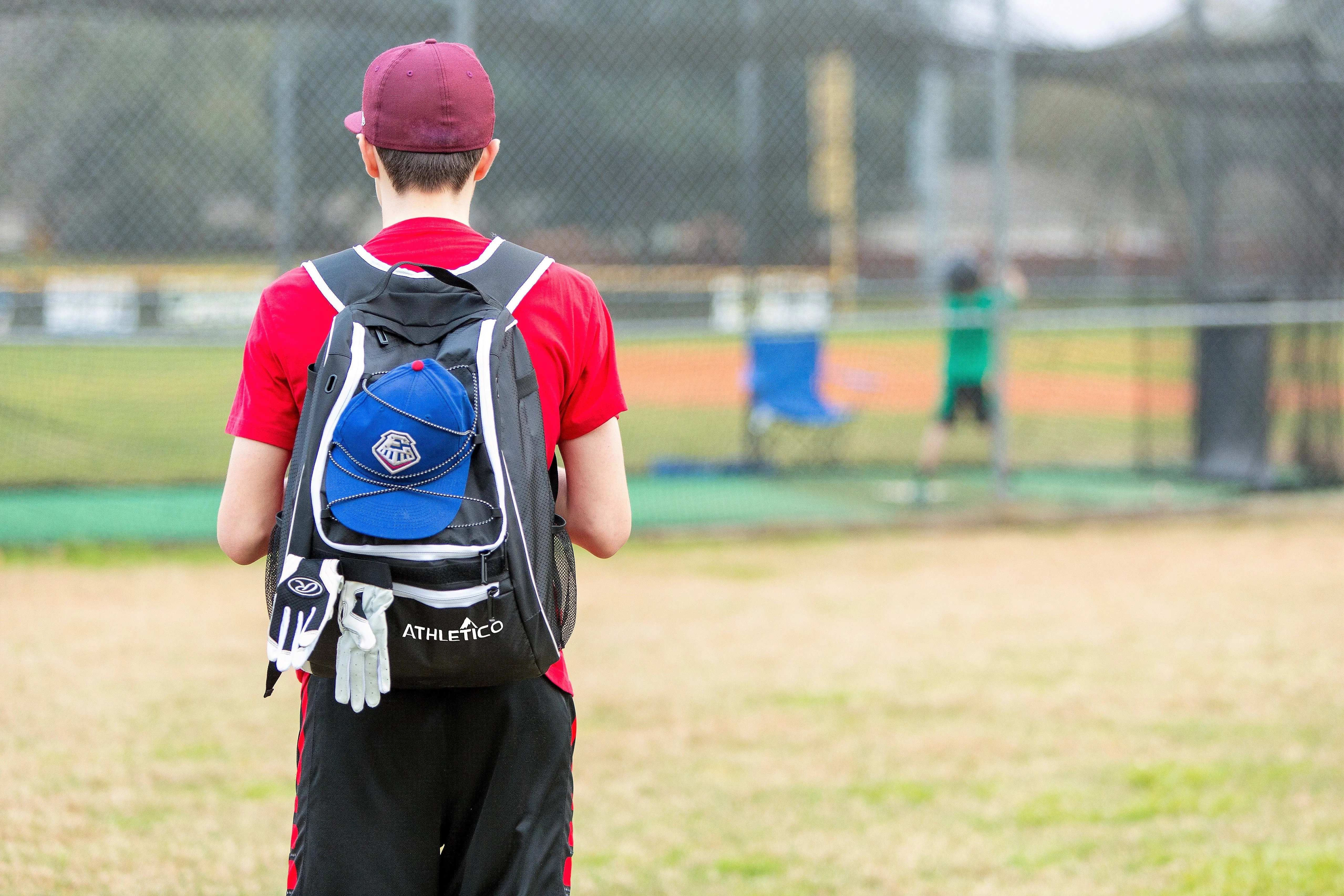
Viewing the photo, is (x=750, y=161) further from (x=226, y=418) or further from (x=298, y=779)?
(x=298, y=779)

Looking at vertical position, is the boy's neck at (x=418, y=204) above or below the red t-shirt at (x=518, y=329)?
above

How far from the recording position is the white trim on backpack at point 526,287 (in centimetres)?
194

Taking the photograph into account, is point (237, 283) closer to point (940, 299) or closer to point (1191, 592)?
point (940, 299)

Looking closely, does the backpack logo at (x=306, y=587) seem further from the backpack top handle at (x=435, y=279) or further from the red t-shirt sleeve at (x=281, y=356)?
the backpack top handle at (x=435, y=279)

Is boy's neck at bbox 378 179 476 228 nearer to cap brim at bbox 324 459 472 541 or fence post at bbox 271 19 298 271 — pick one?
cap brim at bbox 324 459 472 541

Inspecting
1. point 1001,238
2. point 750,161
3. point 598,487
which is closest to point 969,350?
point 1001,238

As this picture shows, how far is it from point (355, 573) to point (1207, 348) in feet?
31.2

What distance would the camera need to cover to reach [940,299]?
11391 millimetres

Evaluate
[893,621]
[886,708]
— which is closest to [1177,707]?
[886,708]

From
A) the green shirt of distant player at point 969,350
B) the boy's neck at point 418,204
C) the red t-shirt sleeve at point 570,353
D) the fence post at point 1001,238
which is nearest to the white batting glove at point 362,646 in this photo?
the red t-shirt sleeve at point 570,353

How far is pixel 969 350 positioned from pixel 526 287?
7.73m

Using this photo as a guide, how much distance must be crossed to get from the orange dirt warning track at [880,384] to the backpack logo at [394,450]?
773cm

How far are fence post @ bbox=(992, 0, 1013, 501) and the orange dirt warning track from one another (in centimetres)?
116

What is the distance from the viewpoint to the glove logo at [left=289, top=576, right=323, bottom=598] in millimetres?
1770
